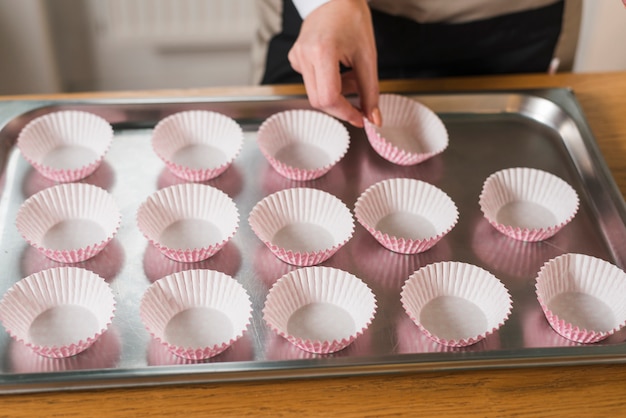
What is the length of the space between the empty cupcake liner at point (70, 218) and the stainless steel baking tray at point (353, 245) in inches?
0.7

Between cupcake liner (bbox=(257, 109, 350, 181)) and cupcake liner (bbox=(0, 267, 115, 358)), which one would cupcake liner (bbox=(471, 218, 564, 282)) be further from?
cupcake liner (bbox=(0, 267, 115, 358))

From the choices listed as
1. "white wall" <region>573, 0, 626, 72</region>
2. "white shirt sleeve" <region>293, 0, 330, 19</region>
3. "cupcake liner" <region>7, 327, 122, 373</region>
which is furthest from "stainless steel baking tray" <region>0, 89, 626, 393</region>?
"white wall" <region>573, 0, 626, 72</region>

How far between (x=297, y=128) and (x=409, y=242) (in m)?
0.24

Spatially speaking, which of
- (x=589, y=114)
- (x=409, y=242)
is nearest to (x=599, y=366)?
(x=409, y=242)

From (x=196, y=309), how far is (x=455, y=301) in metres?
0.27

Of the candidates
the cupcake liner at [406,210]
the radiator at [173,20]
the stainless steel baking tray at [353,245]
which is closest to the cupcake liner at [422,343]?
the stainless steel baking tray at [353,245]

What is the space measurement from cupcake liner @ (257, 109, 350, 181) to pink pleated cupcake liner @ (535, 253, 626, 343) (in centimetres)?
29

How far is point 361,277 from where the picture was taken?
87cm

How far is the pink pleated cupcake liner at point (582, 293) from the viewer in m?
0.83

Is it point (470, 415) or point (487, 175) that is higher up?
point (487, 175)

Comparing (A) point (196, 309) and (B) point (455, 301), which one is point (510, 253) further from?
(A) point (196, 309)

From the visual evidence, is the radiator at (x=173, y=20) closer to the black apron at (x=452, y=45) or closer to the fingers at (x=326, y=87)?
the black apron at (x=452, y=45)

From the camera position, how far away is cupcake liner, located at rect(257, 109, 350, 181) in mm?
991

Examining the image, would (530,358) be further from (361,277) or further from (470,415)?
(361,277)
